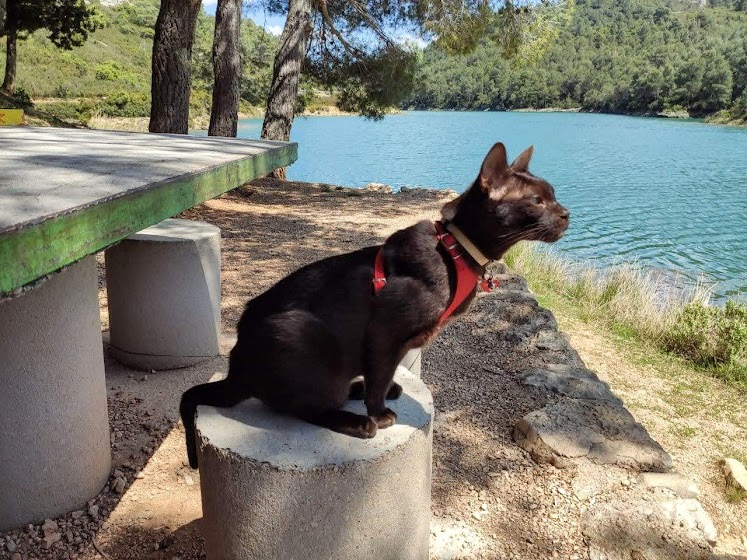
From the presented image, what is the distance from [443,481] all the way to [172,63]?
728 centimetres

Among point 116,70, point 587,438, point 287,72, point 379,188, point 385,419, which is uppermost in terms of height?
point 116,70

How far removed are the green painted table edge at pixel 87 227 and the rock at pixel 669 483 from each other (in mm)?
2494

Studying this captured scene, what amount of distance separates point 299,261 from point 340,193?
5868 millimetres

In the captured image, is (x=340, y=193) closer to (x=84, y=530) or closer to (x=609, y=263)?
(x=609, y=263)

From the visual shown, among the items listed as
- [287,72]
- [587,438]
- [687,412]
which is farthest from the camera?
[287,72]

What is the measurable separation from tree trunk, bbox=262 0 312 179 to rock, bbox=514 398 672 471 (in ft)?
29.7

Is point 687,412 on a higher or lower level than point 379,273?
lower

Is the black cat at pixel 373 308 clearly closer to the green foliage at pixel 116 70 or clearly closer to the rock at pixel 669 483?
the rock at pixel 669 483

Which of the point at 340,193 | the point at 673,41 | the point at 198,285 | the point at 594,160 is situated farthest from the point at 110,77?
the point at 673,41

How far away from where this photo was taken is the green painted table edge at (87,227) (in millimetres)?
1200

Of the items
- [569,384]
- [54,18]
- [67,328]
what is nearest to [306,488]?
[67,328]

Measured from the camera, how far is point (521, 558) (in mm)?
2543

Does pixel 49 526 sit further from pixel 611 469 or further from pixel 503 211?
pixel 611 469

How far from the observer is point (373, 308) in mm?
1915
